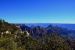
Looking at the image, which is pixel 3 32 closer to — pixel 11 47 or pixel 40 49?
pixel 40 49

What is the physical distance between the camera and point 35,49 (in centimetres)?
4269

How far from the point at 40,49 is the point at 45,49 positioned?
4.68ft

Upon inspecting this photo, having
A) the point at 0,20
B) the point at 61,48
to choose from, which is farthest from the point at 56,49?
the point at 0,20

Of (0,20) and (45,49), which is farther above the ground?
(0,20)

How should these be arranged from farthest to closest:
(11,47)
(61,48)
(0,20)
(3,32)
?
(0,20)
(3,32)
(61,48)
(11,47)

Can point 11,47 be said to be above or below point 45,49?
above

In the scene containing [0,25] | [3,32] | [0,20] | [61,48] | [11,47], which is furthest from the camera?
[0,20]

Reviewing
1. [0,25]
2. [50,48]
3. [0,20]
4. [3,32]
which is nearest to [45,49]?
[50,48]

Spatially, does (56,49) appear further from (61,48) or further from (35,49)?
(35,49)

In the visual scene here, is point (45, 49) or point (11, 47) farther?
point (45, 49)

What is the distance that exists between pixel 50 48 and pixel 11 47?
18115mm

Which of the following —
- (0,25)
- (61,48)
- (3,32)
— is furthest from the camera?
(0,25)

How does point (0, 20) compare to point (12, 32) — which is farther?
point (0, 20)

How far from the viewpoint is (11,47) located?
2692cm
